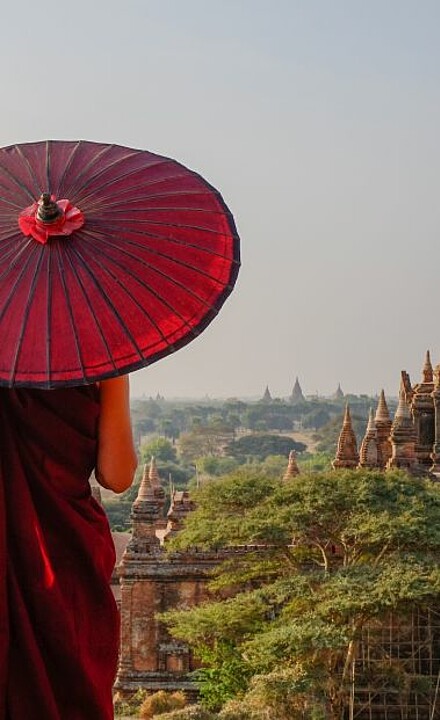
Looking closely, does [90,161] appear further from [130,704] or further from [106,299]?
[130,704]

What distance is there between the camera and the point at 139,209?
3318mm

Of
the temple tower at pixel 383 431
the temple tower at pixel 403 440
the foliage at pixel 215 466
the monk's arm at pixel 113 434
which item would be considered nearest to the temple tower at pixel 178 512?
the temple tower at pixel 403 440

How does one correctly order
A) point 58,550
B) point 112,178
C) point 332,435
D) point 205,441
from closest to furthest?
point 58,550 → point 112,178 → point 332,435 → point 205,441

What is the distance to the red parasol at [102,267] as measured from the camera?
3.05 metres

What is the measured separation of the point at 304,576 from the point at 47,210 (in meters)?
13.1

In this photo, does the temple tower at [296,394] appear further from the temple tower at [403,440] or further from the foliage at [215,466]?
the temple tower at [403,440]

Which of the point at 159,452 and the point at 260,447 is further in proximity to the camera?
the point at 260,447

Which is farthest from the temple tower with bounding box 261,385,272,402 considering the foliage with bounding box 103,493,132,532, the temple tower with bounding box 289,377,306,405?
the foliage with bounding box 103,493,132,532

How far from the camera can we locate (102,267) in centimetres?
316

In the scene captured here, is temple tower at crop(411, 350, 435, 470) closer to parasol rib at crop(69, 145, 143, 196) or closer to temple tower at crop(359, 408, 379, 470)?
temple tower at crop(359, 408, 379, 470)

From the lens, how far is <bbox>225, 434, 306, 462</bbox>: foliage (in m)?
94.6

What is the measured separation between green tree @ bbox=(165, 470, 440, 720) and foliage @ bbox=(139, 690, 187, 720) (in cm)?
37

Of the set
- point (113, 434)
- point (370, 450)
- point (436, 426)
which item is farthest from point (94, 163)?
point (436, 426)

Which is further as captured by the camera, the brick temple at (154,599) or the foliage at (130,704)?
the brick temple at (154,599)
